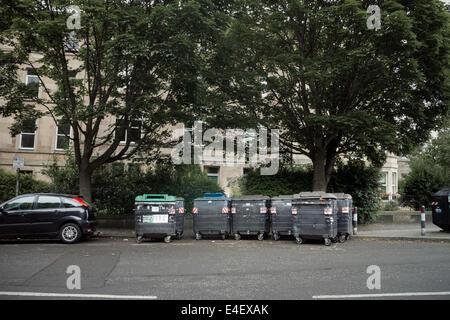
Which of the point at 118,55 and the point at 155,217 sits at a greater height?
the point at 118,55

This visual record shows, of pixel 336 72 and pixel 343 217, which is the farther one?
pixel 336 72

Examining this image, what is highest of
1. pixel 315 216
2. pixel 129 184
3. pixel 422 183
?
pixel 422 183

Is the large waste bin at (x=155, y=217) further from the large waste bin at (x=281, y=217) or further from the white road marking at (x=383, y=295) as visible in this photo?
the white road marking at (x=383, y=295)

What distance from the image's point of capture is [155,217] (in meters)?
12.7

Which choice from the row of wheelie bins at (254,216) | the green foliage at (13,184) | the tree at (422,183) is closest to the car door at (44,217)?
the row of wheelie bins at (254,216)

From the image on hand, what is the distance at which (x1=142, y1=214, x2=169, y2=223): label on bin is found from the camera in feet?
41.7

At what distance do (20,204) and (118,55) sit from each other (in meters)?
5.77

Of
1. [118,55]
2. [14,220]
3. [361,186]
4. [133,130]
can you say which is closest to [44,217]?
[14,220]

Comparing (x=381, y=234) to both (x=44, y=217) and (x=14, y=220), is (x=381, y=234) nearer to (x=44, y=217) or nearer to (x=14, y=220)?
(x=44, y=217)

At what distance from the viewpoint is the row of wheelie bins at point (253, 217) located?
12047 millimetres

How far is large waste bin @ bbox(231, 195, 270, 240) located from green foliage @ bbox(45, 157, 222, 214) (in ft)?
12.3

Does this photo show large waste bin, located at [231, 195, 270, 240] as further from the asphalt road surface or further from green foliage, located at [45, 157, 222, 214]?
green foliage, located at [45, 157, 222, 214]

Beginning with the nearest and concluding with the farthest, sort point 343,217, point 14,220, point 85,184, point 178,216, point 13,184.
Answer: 1. point 14,220
2. point 343,217
3. point 178,216
4. point 85,184
5. point 13,184
